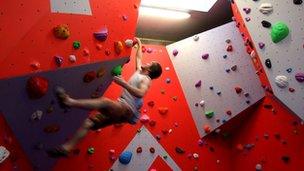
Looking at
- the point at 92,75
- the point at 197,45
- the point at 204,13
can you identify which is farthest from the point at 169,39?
the point at 92,75

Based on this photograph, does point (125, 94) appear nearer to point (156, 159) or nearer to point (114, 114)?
point (114, 114)

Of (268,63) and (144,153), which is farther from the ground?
(268,63)

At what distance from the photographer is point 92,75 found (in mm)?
3459

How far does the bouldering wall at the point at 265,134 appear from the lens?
4.27 m

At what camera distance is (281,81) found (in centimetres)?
385

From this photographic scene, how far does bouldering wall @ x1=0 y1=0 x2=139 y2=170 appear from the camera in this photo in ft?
8.85

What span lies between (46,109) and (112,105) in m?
0.65

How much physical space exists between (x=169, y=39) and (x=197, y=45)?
1852 millimetres

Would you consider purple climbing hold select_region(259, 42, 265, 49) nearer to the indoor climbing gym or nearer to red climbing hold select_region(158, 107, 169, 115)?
the indoor climbing gym

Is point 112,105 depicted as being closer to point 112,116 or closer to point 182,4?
point 112,116

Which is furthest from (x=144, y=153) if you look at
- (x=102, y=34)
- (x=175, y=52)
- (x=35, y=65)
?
(x=35, y=65)

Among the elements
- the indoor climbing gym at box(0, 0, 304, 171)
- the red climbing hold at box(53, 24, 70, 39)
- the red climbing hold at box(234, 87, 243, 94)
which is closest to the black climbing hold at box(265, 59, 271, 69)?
the indoor climbing gym at box(0, 0, 304, 171)

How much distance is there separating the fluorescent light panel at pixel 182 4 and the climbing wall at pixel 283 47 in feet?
3.20

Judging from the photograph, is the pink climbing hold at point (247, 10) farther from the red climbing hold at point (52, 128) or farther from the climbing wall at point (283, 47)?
the red climbing hold at point (52, 128)
